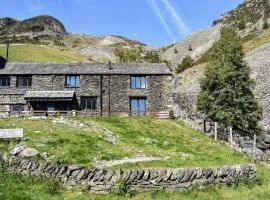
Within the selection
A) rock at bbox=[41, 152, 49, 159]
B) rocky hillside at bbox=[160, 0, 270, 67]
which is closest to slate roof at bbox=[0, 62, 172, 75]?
rock at bbox=[41, 152, 49, 159]

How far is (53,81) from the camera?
60469mm

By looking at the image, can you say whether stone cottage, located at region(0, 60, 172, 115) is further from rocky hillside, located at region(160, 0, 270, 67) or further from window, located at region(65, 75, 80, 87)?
rocky hillside, located at region(160, 0, 270, 67)

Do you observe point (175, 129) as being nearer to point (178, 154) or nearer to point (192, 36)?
point (178, 154)

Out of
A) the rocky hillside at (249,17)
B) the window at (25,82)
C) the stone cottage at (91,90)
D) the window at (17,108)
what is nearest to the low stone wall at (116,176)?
the stone cottage at (91,90)

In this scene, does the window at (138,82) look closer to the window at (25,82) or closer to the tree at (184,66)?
the window at (25,82)

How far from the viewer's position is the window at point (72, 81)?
198 ft

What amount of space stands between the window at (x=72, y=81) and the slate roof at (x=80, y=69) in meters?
0.71

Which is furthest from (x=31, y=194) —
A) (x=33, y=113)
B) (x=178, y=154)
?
(x=33, y=113)

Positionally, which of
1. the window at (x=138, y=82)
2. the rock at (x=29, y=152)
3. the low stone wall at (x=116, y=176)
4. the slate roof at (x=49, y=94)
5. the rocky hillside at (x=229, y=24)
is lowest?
the low stone wall at (x=116, y=176)

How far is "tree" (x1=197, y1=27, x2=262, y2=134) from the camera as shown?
147ft

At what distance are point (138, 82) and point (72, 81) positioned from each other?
28.7 feet

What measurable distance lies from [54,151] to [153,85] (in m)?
30.6

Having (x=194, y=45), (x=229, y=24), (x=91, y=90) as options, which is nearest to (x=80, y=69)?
(x=91, y=90)

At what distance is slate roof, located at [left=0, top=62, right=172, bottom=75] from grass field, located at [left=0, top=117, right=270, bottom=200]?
11.3 m
